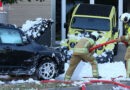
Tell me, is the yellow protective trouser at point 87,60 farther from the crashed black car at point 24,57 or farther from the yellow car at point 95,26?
the yellow car at point 95,26

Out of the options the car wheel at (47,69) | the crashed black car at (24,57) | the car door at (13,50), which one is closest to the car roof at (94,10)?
the crashed black car at (24,57)

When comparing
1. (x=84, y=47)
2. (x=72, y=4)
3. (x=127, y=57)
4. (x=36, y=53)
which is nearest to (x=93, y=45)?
(x=84, y=47)

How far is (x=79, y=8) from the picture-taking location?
1490cm

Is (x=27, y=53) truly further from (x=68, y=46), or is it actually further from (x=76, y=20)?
(x=76, y=20)

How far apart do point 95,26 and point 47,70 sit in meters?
4.83

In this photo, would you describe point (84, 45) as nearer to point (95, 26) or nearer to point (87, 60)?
point (87, 60)

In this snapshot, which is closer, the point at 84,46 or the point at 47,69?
the point at 84,46

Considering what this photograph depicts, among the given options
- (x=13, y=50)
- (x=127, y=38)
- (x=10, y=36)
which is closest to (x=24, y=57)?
(x=13, y=50)

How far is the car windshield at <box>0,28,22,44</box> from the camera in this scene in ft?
31.3

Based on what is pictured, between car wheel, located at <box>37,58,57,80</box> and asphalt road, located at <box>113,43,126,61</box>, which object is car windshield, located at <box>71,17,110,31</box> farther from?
car wheel, located at <box>37,58,57,80</box>

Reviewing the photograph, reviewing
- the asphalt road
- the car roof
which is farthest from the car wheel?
the car roof

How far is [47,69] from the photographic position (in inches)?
383

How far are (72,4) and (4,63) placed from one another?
11193mm

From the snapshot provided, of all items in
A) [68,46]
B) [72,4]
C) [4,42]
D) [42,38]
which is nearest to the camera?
[4,42]
